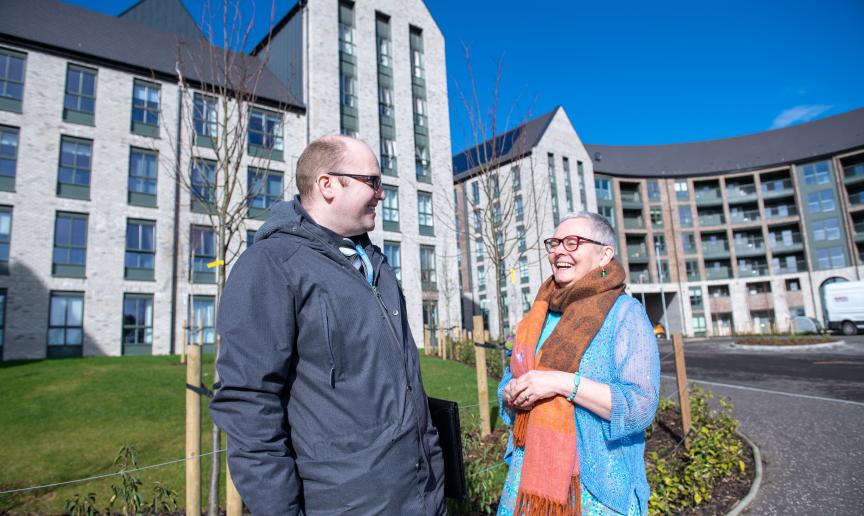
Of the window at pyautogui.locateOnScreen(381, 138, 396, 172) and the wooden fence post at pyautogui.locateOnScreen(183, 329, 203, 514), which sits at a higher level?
the window at pyautogui.locateOnScreen(381, 138, 396, 172)

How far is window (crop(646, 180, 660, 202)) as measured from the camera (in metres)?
51.1

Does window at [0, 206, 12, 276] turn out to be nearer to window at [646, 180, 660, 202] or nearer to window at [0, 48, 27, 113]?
window at [0, 48, 27, 113]

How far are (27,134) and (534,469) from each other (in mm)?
25752

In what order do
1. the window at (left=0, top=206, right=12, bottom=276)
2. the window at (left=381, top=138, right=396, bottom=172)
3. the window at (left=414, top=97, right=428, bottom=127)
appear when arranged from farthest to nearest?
the window at (left=414, top=97, right=428, bottom=127) < the window at (left=381, top=138, right=396, bottom=172) < the window at (left=0, top=206, right=12, bottom=276)

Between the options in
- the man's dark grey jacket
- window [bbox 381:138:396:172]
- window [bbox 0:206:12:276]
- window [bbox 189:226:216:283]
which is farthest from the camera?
window [bbox 381:138:396:172]

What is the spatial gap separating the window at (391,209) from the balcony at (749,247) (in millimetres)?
39927

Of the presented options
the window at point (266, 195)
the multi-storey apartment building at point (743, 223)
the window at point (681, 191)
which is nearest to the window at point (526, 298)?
the multi-storey apartment building at point (743, 223)

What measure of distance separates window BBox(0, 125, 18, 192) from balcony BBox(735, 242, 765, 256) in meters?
57.7

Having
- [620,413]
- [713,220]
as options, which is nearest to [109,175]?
[620,413]

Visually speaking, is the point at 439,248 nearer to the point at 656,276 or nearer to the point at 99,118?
the point at 99,118

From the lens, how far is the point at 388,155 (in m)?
29.0

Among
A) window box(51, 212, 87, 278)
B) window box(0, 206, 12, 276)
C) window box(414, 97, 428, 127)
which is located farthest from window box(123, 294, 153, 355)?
window box(414, 97, 428, 127)

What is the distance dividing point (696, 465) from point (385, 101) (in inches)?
1110

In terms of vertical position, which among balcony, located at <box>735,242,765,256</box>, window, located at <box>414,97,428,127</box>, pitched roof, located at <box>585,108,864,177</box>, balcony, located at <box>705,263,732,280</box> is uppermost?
pitched roof, located at <box>585,108,864,177</box>
